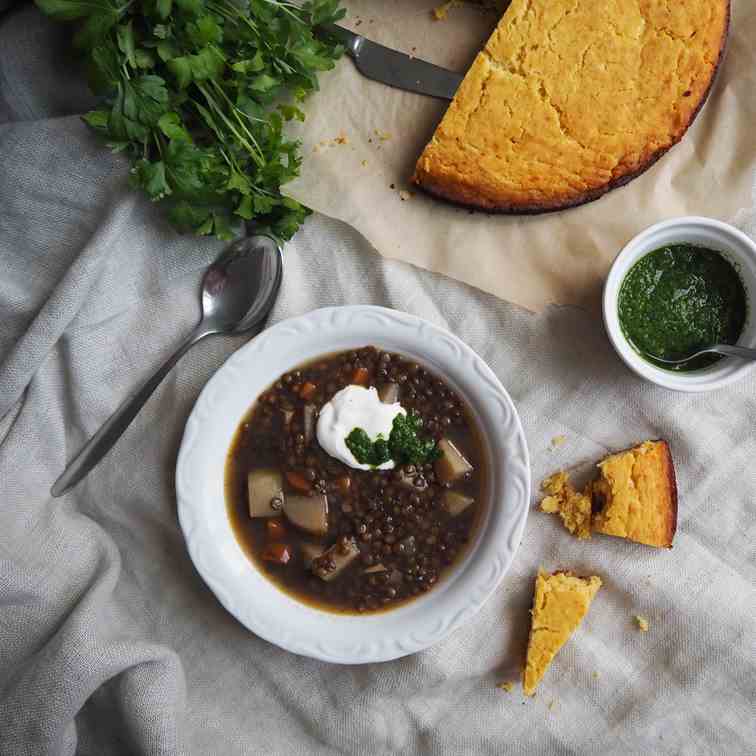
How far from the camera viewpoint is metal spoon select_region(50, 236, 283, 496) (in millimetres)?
3262

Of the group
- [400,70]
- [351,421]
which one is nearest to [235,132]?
[400,70]

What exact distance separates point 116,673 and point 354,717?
983mm

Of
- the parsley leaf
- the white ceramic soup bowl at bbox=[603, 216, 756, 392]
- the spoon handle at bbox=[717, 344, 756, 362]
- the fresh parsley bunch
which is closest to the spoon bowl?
the fresh parsley bunch

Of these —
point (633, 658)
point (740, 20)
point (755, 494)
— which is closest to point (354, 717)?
point (633, 658)

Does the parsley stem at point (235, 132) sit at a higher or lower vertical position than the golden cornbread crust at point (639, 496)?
higher

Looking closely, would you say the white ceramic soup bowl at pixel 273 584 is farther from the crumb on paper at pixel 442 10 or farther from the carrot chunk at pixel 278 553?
the crumb on paper at pixel 442 10

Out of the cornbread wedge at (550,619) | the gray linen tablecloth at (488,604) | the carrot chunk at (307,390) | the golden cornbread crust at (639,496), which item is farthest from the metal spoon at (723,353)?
the carrot chunk at (307,390)

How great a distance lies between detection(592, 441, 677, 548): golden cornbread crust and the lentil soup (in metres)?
0.49

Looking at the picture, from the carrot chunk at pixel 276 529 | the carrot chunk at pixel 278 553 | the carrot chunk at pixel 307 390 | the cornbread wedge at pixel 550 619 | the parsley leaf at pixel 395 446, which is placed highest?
the carrot chunk at pixel 307 390

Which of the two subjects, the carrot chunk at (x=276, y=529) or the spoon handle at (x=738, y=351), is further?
the carrot chunk at (x=276, y=529)

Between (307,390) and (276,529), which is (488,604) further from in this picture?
(307,390)

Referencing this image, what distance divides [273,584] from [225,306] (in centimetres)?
115

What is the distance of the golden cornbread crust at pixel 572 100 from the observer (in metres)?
3.08

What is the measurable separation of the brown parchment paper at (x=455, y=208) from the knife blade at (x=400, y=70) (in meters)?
0.04
